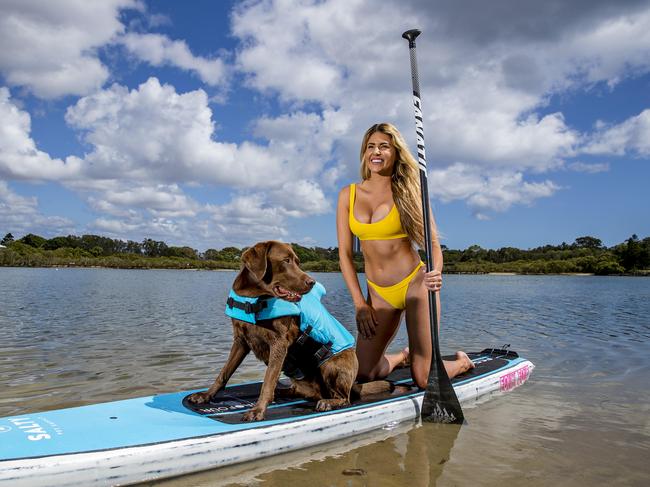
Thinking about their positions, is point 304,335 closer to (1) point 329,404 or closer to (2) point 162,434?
(1) point 329,404

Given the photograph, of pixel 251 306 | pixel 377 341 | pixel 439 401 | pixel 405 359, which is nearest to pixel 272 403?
pixel 251 306

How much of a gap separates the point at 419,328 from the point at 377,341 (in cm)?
52

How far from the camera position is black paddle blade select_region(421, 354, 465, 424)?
556 cm

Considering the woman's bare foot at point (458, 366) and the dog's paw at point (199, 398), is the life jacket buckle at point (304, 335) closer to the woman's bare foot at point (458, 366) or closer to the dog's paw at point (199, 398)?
the dog's paw at point (199, 398)

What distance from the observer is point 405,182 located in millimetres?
5664

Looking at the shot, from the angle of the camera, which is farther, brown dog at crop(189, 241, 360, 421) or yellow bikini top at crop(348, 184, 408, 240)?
yellow bikini top at crop(348, 184, 408, 240)

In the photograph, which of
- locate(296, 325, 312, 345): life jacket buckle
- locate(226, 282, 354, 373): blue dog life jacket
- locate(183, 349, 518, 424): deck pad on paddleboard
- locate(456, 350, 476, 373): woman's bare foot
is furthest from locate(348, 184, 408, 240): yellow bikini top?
locate(456, 350, 476, 373): woman's bare foot

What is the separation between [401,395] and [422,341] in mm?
650

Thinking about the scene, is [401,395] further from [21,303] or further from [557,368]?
[21,303]

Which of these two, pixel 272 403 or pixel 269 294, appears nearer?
pixel 269 294

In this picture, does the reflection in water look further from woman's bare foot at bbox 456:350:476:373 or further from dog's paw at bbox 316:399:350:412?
woman's bare foot at bbox 456:350:476:373

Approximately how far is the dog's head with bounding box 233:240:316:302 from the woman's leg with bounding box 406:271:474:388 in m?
1.54

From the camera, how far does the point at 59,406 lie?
19.8 ft

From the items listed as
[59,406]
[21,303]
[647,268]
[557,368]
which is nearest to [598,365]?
[557,368]
